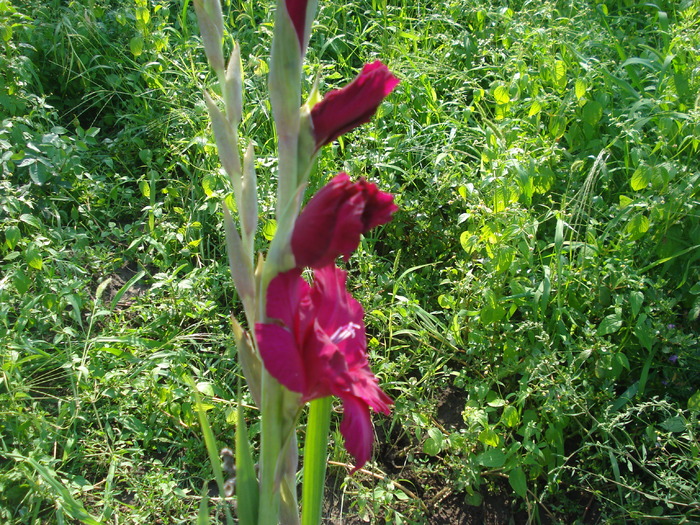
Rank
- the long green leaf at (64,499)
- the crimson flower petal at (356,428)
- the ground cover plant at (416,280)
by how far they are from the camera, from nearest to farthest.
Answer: the crimson flower petal at (356,428), the long green leaf at (64,499), the ground cover plant at (416,280)

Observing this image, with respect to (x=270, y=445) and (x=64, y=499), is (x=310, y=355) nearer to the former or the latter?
(x=270, y=445)

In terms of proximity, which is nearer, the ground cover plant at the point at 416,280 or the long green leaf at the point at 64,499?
the long green leaf at the point at 64,499

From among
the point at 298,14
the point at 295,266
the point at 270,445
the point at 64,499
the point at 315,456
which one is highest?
the point at 298,14

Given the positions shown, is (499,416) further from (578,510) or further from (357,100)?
(357,100)

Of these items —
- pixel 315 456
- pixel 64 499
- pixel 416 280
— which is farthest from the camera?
pixel 416 280

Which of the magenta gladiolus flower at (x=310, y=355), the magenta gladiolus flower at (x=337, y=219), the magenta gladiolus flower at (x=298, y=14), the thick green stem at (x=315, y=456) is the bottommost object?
the thick green stem at (x=315, y=456)

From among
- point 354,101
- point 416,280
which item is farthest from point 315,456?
point 416,280

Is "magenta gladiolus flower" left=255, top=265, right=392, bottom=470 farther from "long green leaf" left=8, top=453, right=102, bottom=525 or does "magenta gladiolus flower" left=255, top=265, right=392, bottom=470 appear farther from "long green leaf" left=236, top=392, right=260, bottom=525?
"long green leaf" left=8, top=453, right=102, bottom=525

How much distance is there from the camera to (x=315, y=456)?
3.99 feet

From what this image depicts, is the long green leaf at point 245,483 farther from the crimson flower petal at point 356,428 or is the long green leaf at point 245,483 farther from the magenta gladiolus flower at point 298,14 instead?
the magenta gladiolus flower at point 298,14

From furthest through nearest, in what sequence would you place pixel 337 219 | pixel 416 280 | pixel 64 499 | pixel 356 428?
pixel 416 280, pixel 64 499, pixel 356 428, pixel 337 219

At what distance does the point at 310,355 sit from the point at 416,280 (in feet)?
4.97

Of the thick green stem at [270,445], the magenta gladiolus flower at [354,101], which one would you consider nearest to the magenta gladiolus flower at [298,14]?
the magenta gladiolus flower at [354,101]

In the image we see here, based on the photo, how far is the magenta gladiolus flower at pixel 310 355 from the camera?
99 cm
